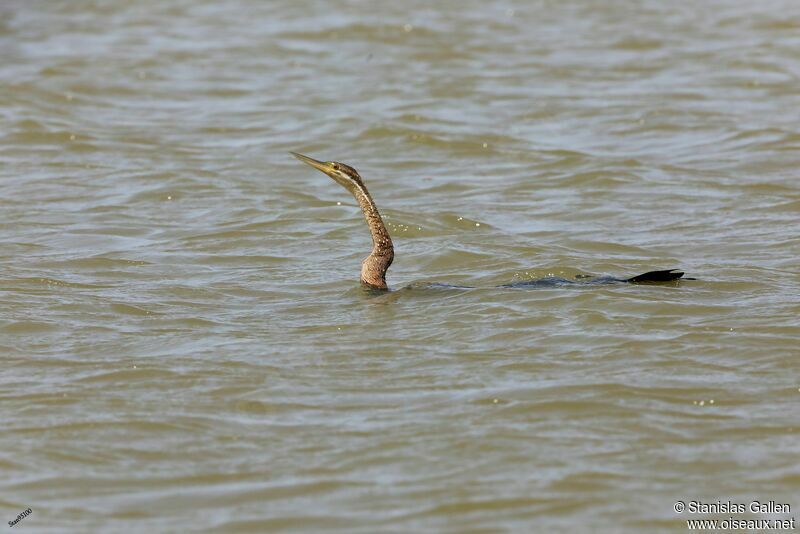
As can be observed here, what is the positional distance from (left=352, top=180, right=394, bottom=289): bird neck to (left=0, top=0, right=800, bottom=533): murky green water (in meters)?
0.14

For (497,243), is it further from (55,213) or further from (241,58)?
(241,58)

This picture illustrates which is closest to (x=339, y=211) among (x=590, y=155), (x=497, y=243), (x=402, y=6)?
(x=497, y=243)

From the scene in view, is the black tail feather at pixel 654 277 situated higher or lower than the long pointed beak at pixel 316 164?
lower

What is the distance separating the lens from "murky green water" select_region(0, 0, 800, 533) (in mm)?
4957

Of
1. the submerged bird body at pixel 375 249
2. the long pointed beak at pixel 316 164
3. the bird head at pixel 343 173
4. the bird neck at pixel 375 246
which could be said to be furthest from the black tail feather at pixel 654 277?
the long pointed beak at pixel 316 164

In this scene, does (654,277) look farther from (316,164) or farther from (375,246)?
(316,164)

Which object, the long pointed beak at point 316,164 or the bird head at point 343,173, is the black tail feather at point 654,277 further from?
the long pointed beak at point 316,164

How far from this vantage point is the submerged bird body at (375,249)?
7449mm

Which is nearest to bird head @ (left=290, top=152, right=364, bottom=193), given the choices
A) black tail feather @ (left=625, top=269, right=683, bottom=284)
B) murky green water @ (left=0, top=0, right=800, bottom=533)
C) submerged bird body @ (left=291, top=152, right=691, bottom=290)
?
submerged bird body @ (left=291, top=152, right=691, bottom=290)

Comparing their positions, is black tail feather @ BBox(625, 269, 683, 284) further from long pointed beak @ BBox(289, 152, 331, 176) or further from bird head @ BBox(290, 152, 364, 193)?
long pointed beak @ BBox(289, 152, 331, 176)

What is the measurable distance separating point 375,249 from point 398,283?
0.68 meters

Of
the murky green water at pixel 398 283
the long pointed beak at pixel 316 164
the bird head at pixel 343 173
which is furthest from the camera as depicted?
the bird head at pixel 343 173

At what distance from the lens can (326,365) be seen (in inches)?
245

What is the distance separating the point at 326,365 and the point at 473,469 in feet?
4.61
